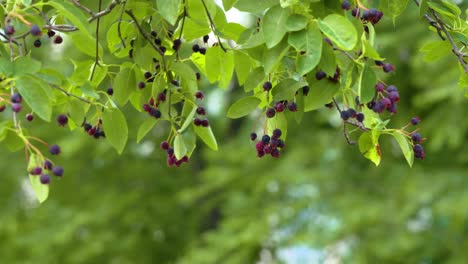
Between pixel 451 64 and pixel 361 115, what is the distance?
7.94 metres

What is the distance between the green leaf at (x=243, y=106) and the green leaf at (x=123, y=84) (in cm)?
40

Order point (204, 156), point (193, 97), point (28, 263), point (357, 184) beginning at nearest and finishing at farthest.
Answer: point (193, 97)
point (357, 184)
point (28, 263)
point (204, 156)

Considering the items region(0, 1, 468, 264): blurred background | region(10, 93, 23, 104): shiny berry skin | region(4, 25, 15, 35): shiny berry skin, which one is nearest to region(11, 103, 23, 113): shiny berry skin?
region(10, 93, 23, 104): shiny berry skin

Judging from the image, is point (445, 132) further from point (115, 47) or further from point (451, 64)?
point (115, 47)

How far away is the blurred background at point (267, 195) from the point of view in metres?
10.2

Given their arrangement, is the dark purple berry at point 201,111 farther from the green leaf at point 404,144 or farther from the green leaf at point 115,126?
the green leaf at point 404,144

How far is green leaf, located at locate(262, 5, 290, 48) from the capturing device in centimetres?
209

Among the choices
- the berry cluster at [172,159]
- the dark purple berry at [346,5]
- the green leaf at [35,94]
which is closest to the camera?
the green leaf at [35,94]

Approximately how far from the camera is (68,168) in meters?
12.9

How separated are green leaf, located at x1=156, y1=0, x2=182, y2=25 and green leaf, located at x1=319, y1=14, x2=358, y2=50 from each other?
0.45 metres

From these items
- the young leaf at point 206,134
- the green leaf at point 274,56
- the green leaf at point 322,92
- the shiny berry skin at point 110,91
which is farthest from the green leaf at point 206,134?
the green leaf at point 274,56

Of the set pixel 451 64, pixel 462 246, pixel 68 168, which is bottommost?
pixel 462 246

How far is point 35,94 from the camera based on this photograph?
2129 mm

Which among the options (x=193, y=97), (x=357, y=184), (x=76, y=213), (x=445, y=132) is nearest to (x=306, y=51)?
(x=193, y=97)
